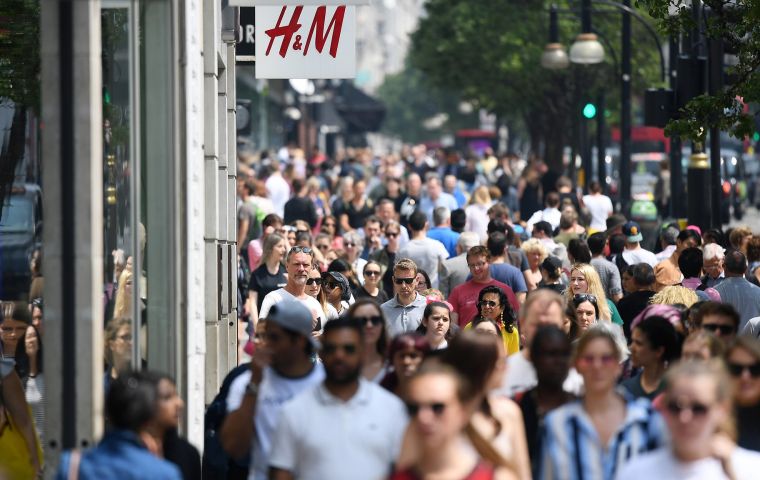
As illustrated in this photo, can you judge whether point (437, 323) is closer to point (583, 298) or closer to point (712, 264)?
point (583, 298)

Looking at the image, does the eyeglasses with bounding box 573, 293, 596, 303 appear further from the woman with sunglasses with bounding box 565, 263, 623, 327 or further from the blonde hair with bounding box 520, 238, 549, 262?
the blonde hair with bounding box 520, 238, 549, 262

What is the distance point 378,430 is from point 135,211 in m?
2.81

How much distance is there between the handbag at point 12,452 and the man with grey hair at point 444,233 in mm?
10008

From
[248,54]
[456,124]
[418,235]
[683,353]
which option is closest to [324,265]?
[418,235]

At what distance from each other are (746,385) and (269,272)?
8.41 metres

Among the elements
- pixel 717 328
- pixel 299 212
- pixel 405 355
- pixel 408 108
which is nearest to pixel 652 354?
pixel 717 328

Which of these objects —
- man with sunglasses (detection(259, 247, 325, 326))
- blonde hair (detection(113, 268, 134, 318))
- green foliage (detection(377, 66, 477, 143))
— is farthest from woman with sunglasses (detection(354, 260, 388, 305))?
green foliage (detection(377, 66, 477, 143))

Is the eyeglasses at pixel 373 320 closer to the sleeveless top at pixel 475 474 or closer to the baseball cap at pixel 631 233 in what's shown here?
the sleeveless top at pixel 475 474

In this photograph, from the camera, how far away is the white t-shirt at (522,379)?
8.06 metres

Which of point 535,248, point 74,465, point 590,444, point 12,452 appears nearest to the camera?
point 74,465

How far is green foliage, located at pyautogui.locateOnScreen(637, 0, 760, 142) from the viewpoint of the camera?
15578mm

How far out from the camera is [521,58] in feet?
143

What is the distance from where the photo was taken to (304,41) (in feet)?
48.6

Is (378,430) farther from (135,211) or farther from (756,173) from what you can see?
(756,173)
